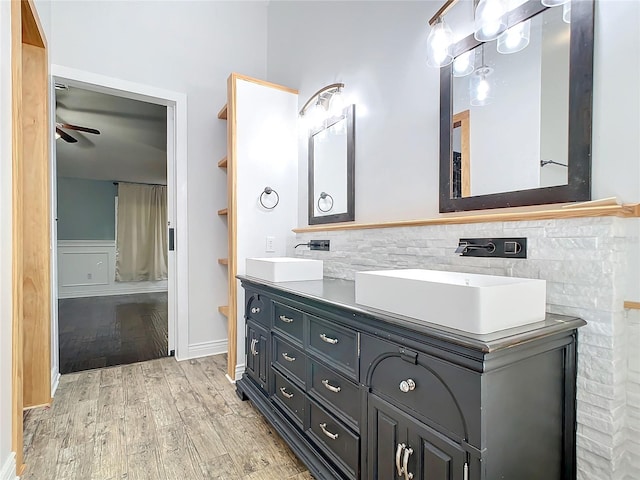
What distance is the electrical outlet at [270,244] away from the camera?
8.63ft

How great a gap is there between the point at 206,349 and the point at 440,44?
2824 mm

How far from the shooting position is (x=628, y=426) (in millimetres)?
987

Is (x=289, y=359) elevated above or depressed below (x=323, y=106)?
below

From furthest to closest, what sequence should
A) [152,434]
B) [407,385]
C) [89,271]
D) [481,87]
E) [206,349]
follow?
1. [89,271]
2. [206,349]
3. [152,434]
4. [481,87]
5. [407,385]

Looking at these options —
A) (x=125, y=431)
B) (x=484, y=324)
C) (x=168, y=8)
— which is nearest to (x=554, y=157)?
(x=484, y=324)

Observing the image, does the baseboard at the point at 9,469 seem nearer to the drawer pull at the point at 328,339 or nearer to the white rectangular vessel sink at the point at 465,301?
the drawer pull at the point at 328,339

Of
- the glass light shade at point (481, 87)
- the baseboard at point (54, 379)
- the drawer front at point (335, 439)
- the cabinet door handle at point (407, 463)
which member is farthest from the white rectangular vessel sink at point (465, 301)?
the baseboard at point (54, 379)

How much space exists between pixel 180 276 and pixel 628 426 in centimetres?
282

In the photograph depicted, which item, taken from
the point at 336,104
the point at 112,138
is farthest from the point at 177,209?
the point at 112,138

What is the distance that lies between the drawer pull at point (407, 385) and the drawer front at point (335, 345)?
227mm

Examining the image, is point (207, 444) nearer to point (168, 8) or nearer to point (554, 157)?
point (554, 157)

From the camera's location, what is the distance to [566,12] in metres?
1.12

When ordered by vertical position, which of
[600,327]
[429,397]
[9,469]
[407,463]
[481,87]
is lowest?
[9,469]

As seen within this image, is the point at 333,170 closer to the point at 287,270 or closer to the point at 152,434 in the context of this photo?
the point at 287,270
